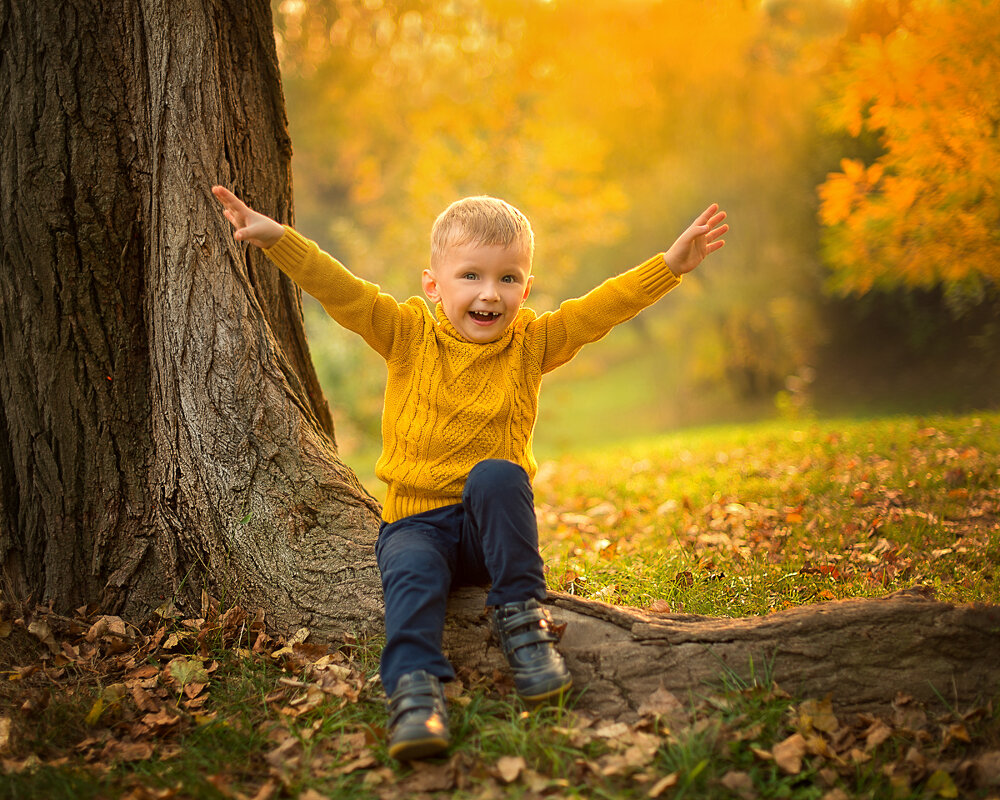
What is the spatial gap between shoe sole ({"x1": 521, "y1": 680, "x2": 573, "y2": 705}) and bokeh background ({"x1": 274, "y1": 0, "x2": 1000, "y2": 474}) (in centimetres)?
665

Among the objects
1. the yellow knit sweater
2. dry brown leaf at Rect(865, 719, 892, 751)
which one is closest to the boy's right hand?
the yellow knit sweater

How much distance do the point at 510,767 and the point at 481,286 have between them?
1402 mm

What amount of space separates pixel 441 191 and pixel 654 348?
7337 millimetres

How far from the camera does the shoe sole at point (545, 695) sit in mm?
2068

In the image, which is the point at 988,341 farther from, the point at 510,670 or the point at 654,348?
the point at 510,670

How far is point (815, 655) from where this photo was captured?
2141 mm

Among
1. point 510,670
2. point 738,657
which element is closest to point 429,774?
point 510,670

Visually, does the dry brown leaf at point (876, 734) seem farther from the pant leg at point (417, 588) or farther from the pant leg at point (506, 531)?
the pant leg at point (417, 588)

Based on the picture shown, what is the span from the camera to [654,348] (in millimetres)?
17375

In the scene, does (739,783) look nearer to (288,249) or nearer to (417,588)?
(417,588)

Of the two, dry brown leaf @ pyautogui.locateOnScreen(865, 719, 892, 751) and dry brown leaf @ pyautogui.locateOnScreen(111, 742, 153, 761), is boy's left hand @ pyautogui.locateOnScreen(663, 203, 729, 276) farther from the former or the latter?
dry brown leaf @ pyautogui.locateOnScreen(111, 742, 153, 761)

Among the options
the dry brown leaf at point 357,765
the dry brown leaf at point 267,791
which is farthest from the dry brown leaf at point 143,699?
the dry brown leaf at point 357,765

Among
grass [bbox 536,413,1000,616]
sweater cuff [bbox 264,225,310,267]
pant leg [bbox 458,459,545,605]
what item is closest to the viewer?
pant leg [bbox 458,459,545,605]

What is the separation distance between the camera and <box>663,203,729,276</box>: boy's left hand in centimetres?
251
